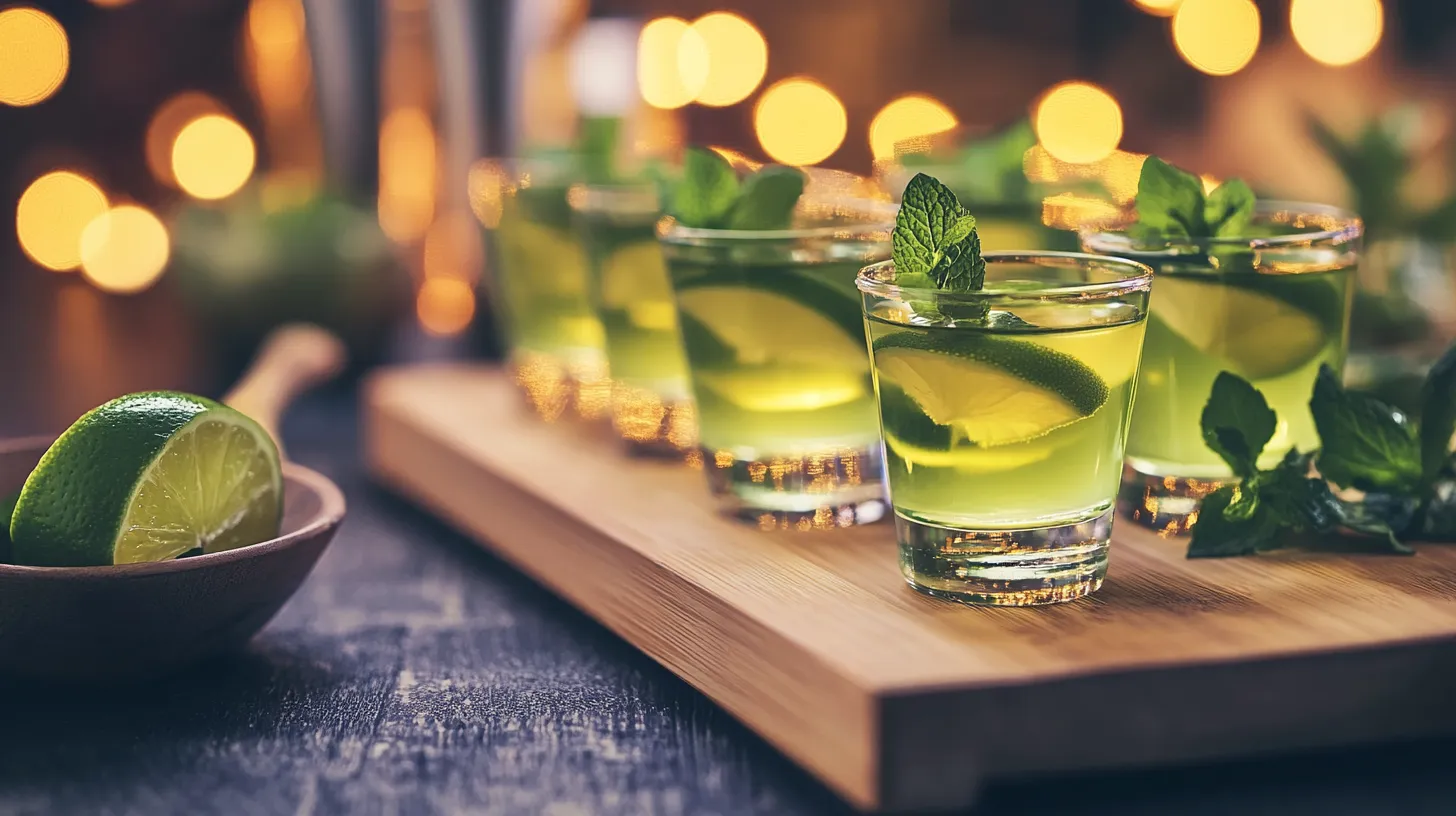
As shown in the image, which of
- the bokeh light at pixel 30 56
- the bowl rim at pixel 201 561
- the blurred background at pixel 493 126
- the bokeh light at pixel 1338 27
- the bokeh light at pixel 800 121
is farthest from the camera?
the bokeh light at pixel 800 121

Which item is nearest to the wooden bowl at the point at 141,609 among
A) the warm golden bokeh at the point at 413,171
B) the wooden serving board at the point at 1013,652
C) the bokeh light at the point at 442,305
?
the wooden serving board at the point at 1013,652

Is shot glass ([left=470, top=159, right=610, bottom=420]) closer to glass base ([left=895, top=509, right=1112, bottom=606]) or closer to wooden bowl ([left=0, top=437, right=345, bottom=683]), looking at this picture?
wooden bowl ([left=0, top=437, right=345, bottom=683])

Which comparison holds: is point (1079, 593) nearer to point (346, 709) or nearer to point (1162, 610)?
point (1162, 610)

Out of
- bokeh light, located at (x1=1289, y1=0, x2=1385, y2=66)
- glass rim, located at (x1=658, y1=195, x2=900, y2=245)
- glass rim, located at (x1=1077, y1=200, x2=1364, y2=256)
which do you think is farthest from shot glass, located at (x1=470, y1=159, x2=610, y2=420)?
bokeh light, located at (x1=1289, y1=0, x2=1385, y2=66)

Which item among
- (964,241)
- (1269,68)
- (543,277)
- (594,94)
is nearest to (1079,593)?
(964,241)

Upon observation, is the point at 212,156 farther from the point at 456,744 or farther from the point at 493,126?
the point at 456,744

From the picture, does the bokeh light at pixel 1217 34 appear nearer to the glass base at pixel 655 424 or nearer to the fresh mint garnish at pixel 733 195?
the glass base at pixel 655 424
